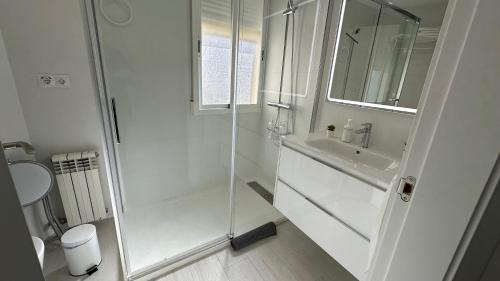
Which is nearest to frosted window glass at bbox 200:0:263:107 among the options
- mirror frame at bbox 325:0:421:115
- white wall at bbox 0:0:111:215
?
mirror frame at bbox 325:0:421:115

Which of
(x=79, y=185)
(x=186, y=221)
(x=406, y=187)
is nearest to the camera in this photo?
(x=406, y=187)

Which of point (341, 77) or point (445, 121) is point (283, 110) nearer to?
point (341, 77)

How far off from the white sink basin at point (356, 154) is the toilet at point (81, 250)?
1.68 meters

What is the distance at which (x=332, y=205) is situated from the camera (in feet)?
4.40

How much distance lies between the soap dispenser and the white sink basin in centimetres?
4

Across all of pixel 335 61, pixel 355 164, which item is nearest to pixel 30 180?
pixel 355 164

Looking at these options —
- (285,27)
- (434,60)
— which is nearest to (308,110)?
(285,27)

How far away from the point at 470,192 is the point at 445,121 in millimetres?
158

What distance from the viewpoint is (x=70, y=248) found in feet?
4.73

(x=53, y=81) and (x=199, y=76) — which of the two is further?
(x=199, y=76)

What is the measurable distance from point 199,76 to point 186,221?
1457 millimetres

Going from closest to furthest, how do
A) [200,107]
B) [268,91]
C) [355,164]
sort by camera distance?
1. [355,164]
2. [200,107]
3. [268,91]

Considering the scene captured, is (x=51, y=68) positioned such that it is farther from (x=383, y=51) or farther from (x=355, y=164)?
(x=383, y=51)

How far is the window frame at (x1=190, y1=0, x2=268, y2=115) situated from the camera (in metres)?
2.03
